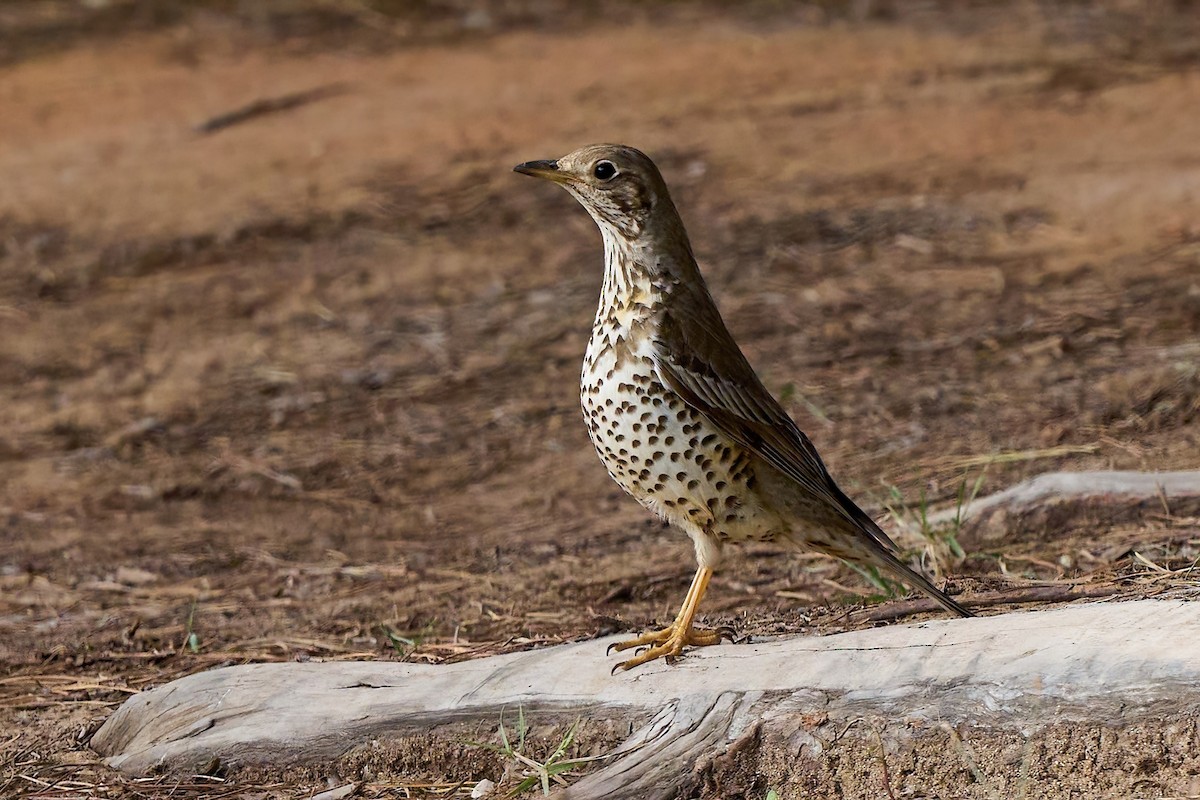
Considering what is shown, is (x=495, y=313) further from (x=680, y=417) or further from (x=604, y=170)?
(x=680, y=417)

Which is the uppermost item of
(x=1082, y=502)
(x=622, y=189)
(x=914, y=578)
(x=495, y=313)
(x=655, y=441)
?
(x=622, y=189)

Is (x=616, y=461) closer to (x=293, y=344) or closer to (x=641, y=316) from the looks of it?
(x=641, y=316)

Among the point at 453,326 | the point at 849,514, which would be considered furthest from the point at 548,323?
the point at 849,514

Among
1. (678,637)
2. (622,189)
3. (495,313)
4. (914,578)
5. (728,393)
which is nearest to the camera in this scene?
(678,637)

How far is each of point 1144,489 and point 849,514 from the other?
4.85ft

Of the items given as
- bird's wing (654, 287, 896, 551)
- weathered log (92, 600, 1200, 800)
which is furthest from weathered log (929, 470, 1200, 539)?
weathered log (92, 600, 1200, 800)

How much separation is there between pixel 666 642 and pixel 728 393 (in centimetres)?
73

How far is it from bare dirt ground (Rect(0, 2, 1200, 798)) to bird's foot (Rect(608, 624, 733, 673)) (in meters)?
0.27

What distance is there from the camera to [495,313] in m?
9.18

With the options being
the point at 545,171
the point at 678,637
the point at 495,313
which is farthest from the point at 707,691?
the point at 495,313

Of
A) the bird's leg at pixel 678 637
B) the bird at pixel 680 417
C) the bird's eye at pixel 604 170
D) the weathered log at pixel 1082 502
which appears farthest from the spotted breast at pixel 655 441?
the weathered log at pixel 1082 502

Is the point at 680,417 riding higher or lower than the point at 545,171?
lower

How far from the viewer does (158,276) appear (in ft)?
33.1

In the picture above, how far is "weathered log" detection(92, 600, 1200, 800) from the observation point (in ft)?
12.0
